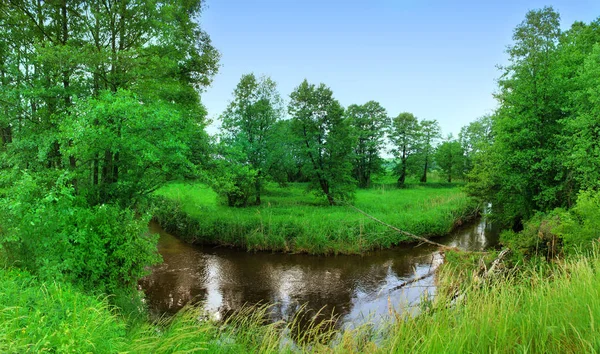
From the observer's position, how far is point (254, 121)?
22906 mm

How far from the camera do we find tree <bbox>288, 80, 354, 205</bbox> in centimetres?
2291

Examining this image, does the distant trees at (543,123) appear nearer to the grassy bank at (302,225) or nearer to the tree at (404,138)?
the grassy bank at (302,225)

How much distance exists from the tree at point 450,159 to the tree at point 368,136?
32.4ft

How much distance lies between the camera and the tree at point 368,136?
1635 inches

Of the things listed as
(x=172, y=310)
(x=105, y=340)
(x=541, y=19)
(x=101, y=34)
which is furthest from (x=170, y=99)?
(x=541, y=19)

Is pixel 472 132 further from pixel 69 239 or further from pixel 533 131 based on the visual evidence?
pixel 69 239

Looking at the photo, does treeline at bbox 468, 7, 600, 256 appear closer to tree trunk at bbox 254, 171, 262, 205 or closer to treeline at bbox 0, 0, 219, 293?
treeline at bbox 0, 0, 219, 293

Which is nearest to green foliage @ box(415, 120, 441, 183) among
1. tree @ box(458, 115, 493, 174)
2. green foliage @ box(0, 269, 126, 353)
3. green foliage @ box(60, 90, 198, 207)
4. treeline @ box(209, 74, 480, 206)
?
tree @ box(458, 115, 493, 174)

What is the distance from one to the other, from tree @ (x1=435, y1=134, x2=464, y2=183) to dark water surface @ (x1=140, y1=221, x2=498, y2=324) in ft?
99.5

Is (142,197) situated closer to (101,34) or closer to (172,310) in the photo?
(172,310)

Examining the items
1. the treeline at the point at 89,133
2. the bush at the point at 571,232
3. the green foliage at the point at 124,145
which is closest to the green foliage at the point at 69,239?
the treeline at the point at 89,133

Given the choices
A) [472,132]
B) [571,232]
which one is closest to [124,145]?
[571,232]

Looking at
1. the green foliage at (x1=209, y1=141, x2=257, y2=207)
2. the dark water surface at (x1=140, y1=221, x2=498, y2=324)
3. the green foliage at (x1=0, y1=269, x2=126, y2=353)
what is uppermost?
the green foliage at (x1=209, y1=141, x2=257, y2=207)

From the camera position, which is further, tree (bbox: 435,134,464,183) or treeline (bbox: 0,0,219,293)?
tree (bbox: 435,134,464,183)
